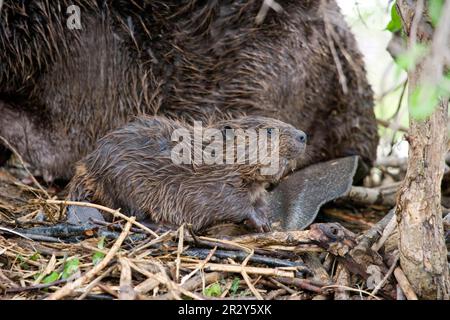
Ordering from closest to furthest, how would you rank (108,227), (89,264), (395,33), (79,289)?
(79,289)
(89,264)
(108,227)
(395,33)

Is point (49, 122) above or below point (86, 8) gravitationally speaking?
below

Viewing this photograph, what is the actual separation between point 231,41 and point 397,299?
187 centimetres

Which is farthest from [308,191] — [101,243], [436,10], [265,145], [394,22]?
[436,10]

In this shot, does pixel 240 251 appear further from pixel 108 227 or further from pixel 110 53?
pixel 110 53

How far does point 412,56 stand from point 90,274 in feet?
4.37

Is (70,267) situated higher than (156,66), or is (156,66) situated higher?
(156,66)

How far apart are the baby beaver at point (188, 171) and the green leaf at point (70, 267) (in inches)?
21.3

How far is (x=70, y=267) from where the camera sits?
8.93 feet

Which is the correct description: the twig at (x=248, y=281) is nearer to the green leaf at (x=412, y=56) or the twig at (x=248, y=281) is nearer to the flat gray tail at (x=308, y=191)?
the flat gray tail at (x=308, y=191)

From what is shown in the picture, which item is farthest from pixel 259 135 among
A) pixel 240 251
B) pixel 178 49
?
pixel 178 49

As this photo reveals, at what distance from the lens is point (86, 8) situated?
3924 millimetres

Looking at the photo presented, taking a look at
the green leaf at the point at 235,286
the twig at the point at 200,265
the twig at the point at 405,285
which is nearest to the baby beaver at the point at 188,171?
the twig at the point at 200,265

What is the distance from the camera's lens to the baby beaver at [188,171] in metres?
3.25

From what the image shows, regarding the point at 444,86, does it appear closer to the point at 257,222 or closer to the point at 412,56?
the point at 412,56
